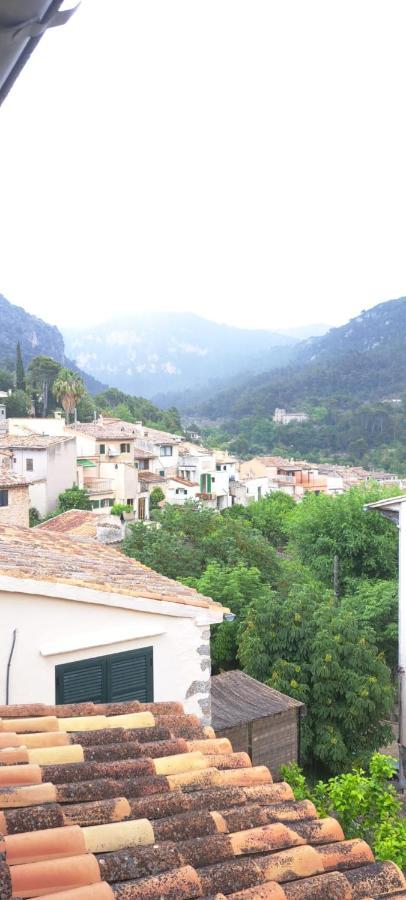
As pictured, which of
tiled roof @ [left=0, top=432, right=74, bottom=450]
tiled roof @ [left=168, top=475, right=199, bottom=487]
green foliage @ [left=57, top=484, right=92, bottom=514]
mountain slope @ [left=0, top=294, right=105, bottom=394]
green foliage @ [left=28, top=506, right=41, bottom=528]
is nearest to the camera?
green foliage @ [left=28, top=506, right=41, bottom=528]

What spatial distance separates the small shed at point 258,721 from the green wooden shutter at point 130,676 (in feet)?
7.28

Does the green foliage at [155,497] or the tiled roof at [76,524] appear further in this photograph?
the green foliage at [155,497]

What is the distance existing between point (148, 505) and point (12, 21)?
4622 centimetres

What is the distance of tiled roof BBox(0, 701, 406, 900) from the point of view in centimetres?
294

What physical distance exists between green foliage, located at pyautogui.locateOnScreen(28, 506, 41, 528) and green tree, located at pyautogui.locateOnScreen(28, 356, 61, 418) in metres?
40.6

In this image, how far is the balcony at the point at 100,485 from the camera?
142ft

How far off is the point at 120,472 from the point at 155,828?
41.7 meters

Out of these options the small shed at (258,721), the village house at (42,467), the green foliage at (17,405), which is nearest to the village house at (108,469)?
the village house at (42,467)

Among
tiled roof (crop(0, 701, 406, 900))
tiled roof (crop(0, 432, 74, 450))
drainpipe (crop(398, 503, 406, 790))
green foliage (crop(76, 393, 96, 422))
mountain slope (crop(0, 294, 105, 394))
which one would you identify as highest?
mountain slope (crop(0, 294, 105, 394))

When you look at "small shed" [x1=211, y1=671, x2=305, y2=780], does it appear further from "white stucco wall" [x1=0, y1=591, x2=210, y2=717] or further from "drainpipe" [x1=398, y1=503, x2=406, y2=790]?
"drainpipe" [x1=398, y1=503, x2=406, y2=790]

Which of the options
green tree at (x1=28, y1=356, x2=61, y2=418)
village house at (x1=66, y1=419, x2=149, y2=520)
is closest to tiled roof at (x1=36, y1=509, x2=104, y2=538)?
village house at (x1=66, y1=419, x2=149, y2=520)

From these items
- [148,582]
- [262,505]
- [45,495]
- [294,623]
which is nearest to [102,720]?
[148,582]

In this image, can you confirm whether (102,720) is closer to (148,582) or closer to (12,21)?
(148,582)

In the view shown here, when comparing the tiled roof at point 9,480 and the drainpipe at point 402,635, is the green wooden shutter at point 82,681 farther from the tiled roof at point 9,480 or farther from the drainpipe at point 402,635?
the tiled roof at point 9,480
